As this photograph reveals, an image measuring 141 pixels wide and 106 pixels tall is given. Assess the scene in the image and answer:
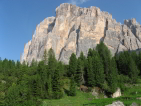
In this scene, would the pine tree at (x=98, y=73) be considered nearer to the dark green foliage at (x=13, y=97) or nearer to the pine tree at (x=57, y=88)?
the pine tree at (x=57, y=88)

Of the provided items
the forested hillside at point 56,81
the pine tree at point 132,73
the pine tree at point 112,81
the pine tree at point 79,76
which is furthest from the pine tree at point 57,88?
the pine tree at point 132,73

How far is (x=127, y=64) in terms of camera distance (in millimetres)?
57469

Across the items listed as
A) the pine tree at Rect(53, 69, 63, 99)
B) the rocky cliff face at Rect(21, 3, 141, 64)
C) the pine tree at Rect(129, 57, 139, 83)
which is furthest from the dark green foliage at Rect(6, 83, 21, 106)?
the rocky cliff face at Rect(21, 3, 141, 64)

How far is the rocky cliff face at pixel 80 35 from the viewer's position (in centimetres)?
12203

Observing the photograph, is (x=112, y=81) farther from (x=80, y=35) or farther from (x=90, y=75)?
(x=80, y=35)

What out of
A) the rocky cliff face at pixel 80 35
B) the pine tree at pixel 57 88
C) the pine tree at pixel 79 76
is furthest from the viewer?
the rocky cliff face at pixel 80 35

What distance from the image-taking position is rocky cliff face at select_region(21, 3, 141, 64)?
400 feet

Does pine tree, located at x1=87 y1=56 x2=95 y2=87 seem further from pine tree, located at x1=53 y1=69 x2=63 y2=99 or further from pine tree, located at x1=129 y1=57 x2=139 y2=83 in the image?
pine tree, located at x1=129 y1=57 x2=139 y2=83

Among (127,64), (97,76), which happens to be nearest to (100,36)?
(127,64)

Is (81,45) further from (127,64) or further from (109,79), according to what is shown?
(109,79)

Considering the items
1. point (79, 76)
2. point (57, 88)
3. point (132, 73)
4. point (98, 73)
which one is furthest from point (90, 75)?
point (132, 73)

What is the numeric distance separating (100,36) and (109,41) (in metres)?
9.67

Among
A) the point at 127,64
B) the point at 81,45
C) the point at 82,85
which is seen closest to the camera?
the point at 82,85

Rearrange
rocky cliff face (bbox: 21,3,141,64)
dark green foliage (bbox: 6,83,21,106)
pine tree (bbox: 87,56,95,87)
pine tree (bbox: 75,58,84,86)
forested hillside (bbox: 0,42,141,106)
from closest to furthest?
dark green foliage (bbox: 6,83,21,106)
forested hillside (bbox: 0,42,141,106)
pine tree (bbox: 87,56,95,87)
pine tree (bbox: 75,58,84,86)
rocky cliff face (bbox: 21,3,141,64)
